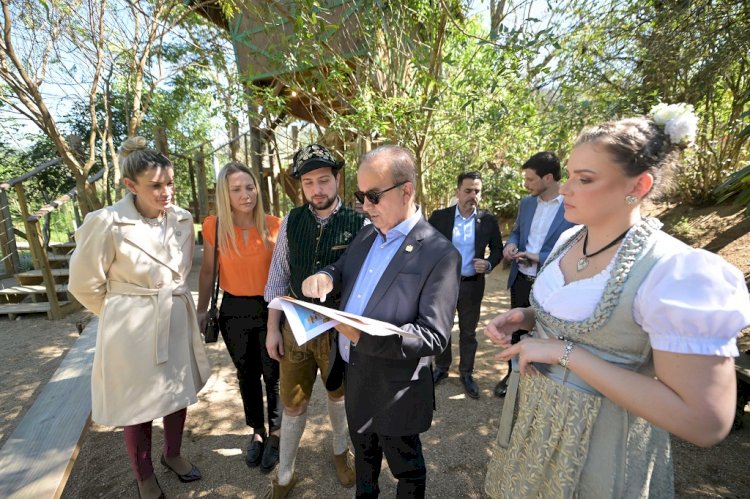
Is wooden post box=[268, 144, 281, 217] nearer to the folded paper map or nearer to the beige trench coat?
the beige trench coat

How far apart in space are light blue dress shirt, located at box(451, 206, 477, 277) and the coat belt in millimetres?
2565

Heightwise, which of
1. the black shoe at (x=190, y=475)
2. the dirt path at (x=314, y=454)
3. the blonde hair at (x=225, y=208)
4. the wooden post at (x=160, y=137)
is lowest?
the dirt path at (x=314, y=454)

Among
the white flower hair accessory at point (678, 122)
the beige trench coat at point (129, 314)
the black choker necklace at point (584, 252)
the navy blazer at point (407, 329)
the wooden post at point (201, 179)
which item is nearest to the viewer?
the white flower hair accessory at point (678, 122)

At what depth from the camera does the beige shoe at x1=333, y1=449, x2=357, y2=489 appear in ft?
8.16

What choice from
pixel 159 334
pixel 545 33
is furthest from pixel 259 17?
pixel 159 334

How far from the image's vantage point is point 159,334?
2150 millimetres

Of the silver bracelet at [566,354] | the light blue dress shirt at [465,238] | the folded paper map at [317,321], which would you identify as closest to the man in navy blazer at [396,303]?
the folded paper map at [317,321]

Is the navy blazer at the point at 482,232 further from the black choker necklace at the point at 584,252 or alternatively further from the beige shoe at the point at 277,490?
the beige shoe at the point at 277,490

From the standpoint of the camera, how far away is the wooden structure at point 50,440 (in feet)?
6.22

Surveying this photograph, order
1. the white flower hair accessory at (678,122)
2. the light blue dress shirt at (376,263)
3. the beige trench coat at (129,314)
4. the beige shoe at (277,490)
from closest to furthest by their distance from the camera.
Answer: the white flower hair accessory at (678,122) → the light blue dress shirt at (376,263) → the beige trench coat at (129,314) → the beige shoe at (277,490)

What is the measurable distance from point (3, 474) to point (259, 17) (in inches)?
183

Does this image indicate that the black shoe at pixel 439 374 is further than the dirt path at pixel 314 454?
Answer: Yes

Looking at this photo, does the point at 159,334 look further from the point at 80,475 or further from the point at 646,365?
the point at 646,365

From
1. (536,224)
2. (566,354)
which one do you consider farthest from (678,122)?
(536,224)
